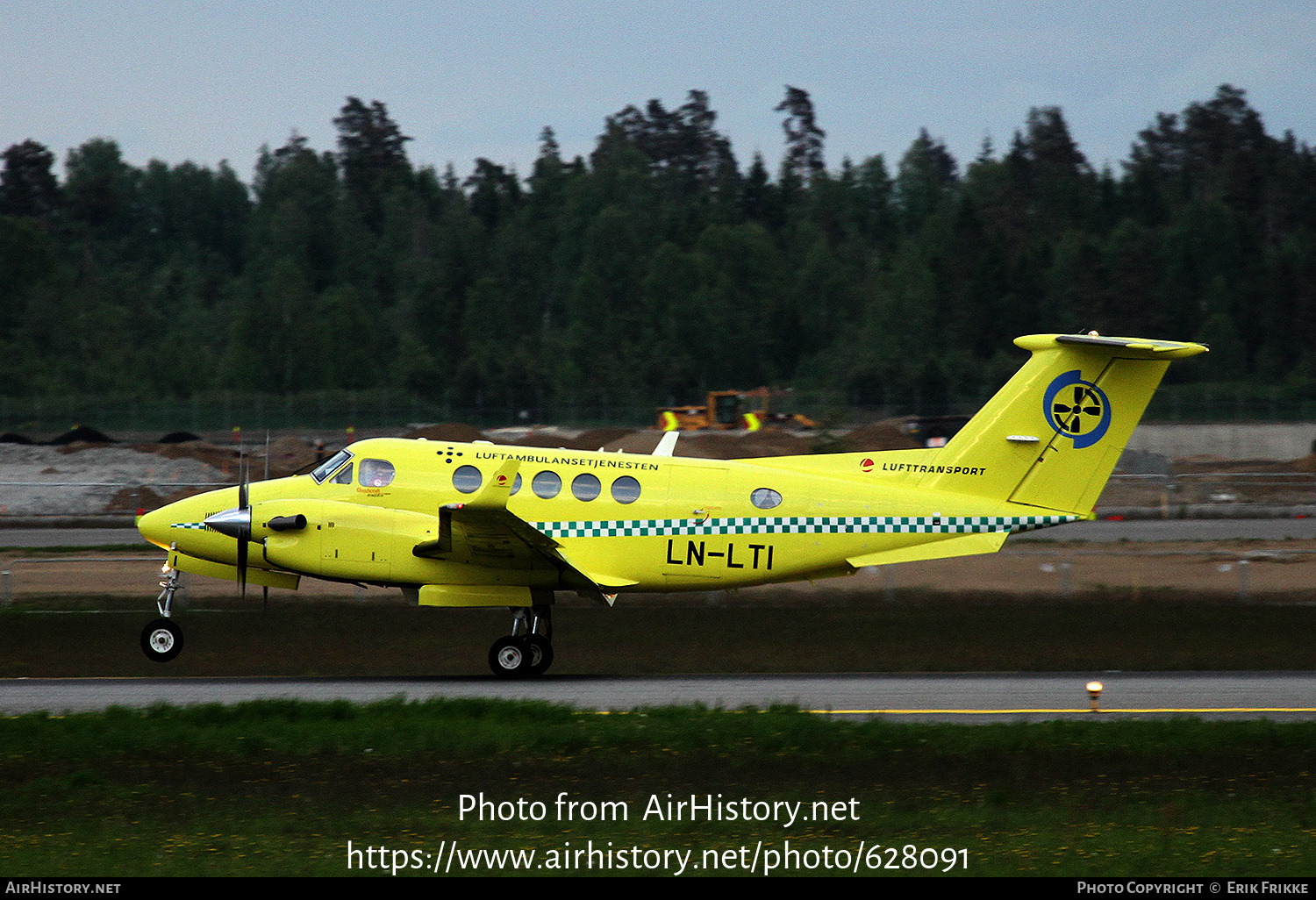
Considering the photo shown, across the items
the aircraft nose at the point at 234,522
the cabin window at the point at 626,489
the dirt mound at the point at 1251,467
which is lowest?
the dirt mound at the point at 1251,467

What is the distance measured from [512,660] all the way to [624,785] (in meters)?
6.42

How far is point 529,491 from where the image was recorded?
59.4 ft

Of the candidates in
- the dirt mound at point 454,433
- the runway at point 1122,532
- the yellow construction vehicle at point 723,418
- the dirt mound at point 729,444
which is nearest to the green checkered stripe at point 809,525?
the runway at point 1122,532

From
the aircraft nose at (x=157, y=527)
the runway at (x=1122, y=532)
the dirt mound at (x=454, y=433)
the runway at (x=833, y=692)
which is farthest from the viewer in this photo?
the dirt mound at (x=454, y=433)

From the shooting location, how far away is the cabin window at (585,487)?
18188mm

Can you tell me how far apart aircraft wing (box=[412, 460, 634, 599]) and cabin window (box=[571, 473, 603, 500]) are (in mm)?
857

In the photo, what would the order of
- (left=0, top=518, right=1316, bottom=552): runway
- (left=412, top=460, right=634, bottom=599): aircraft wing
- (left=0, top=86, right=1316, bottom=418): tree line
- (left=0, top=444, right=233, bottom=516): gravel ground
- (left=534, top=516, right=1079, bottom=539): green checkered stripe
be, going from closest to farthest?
(left=412, top=460, right=634, bottom=599): aircraft wing → (left=534, top=516, right=1079, bottom=539): green checkered stripe → (left=0, top=518, right=1316, bottom=552): runway → (left=0, top=444, right=233, bottom=516): gravel ground → (left=0, top=86, right=1316, bottom=418): tree line

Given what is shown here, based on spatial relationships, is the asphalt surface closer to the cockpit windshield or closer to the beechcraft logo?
the beechcraft logo

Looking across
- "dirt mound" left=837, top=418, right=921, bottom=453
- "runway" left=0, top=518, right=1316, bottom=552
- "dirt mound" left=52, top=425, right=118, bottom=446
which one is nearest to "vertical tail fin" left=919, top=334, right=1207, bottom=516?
"runway" left=0, top=518, right=1316, bottom=552

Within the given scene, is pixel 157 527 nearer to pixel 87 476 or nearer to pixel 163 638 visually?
pixel 163 638

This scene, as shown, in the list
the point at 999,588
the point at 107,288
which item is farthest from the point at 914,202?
the point at 999,588

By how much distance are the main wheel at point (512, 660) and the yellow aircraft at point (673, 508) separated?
0.9 inches

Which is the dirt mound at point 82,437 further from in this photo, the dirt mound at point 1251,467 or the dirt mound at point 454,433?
the dirt mound at point 1251,467

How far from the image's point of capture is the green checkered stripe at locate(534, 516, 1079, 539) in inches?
714
